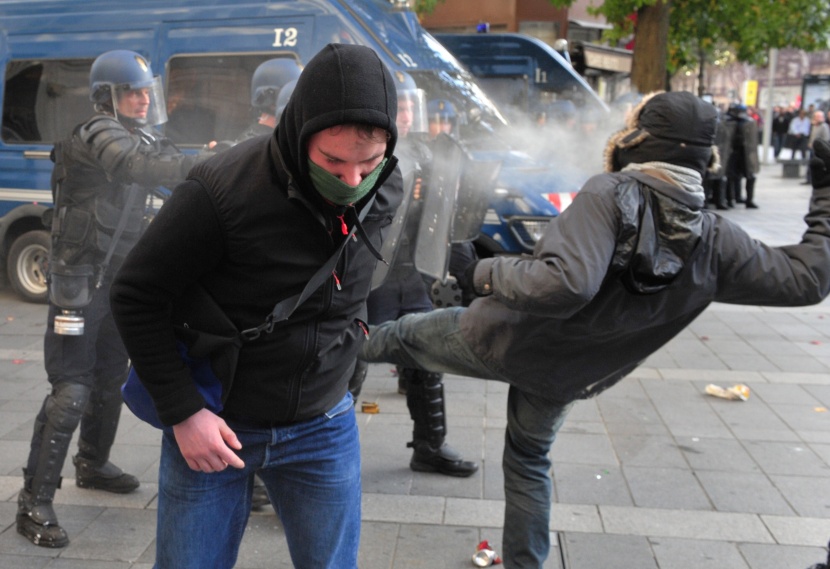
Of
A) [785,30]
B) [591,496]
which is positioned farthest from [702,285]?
[785,30]

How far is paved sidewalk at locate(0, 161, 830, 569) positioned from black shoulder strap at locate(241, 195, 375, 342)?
1.67 metres

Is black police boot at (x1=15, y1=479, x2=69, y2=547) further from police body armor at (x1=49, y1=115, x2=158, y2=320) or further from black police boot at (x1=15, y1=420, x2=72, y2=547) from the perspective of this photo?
police body armor at (x1=49, y1=115, x2=158, y2=320)

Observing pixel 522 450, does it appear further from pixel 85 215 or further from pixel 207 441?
pixel 85 215

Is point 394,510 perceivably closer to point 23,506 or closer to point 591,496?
point 591,496

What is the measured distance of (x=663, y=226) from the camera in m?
2.61

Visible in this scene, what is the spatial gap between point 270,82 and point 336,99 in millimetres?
3132

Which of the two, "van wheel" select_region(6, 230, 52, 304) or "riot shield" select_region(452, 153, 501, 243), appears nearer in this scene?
"riot shield" select_region(452, 153, 501, 243)

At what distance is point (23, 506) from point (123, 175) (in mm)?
1306

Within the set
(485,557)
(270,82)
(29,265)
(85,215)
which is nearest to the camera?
(485,557)

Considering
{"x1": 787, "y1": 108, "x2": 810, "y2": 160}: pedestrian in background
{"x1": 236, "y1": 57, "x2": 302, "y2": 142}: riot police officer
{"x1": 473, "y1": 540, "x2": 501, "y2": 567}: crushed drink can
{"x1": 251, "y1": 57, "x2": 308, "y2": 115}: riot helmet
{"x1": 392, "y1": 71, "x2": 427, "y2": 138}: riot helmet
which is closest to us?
{"x1": 473, "y1": 540, "x2": 501, "y2": 567}: crushed drink can

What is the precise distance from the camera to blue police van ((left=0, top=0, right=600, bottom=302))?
23.1 ft

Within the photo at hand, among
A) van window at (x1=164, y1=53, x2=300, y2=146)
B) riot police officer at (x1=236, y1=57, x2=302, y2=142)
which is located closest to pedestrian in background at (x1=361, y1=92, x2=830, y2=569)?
riot police officer at (x1=236, y1=57, x2=302, y2=142)

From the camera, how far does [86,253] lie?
3.49 meters

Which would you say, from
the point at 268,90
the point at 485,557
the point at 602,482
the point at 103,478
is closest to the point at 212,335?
the point at 485,557
